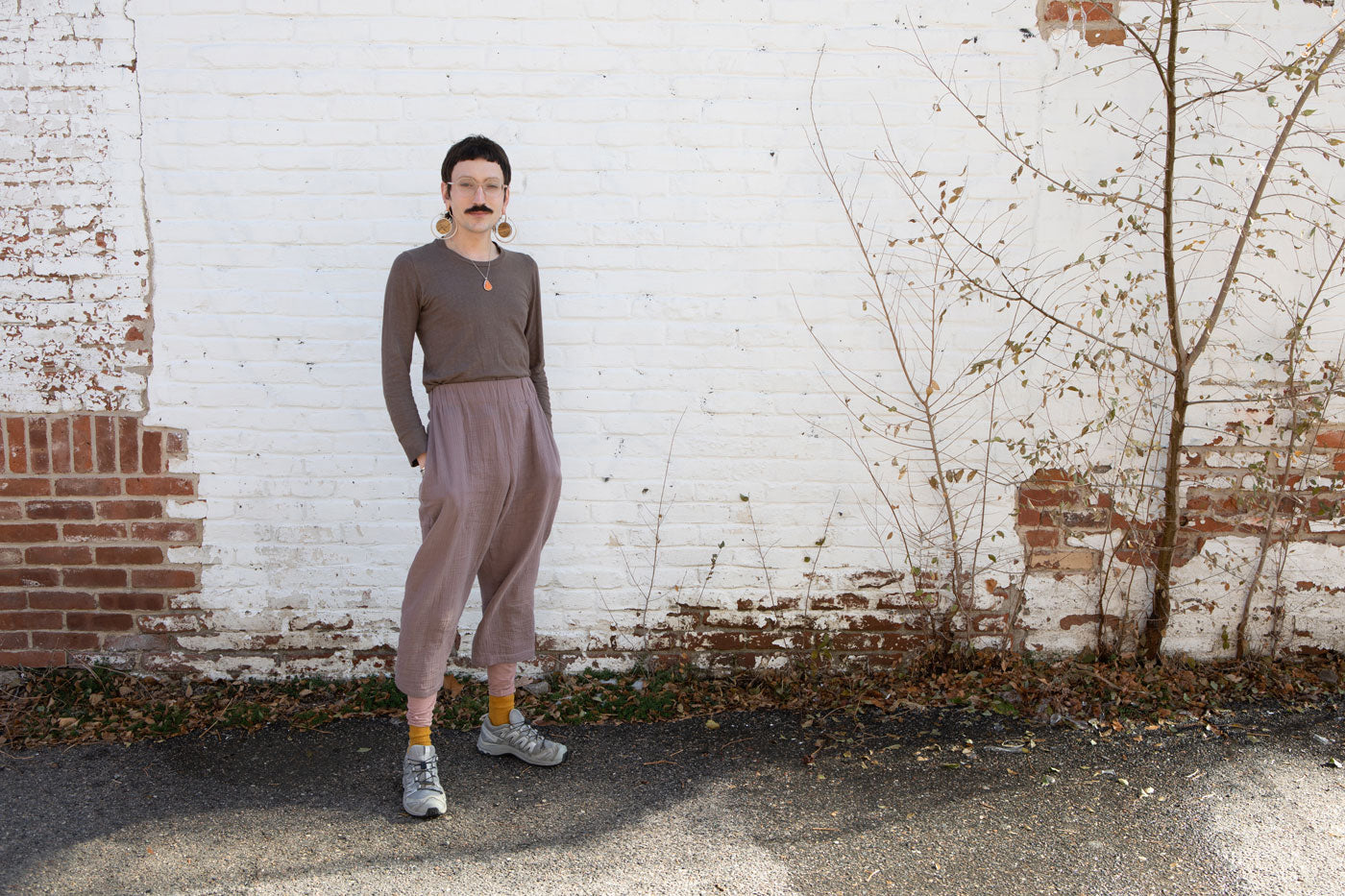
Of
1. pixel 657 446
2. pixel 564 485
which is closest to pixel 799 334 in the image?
pixel 657 446

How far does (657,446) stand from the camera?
3445mm

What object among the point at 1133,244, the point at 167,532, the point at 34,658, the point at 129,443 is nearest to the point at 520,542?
the point at 167,532

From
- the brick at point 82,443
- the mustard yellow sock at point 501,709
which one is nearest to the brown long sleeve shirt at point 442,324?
the mustard yellow sock at point 501,709

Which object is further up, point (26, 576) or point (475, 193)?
point (475, 193)

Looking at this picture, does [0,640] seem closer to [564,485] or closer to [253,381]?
[253,381]

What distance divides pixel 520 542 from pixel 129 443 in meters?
1.59

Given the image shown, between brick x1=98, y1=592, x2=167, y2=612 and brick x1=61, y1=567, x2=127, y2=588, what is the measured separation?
40 millimetres

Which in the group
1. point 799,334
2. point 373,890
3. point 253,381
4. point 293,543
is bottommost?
point 373,890

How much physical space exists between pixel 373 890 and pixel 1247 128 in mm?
3751

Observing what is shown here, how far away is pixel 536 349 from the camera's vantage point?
3.00 m

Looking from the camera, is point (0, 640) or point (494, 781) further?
point (0, 640)

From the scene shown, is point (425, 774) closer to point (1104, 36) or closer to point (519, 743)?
point (519, 743)

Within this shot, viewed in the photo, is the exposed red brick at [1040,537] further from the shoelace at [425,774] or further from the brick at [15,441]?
the brick at [15,441]

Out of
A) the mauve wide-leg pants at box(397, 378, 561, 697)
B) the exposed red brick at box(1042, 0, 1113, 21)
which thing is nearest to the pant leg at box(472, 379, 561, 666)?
the mauve wide-leg pants at box(397, 378, 561, 697)
